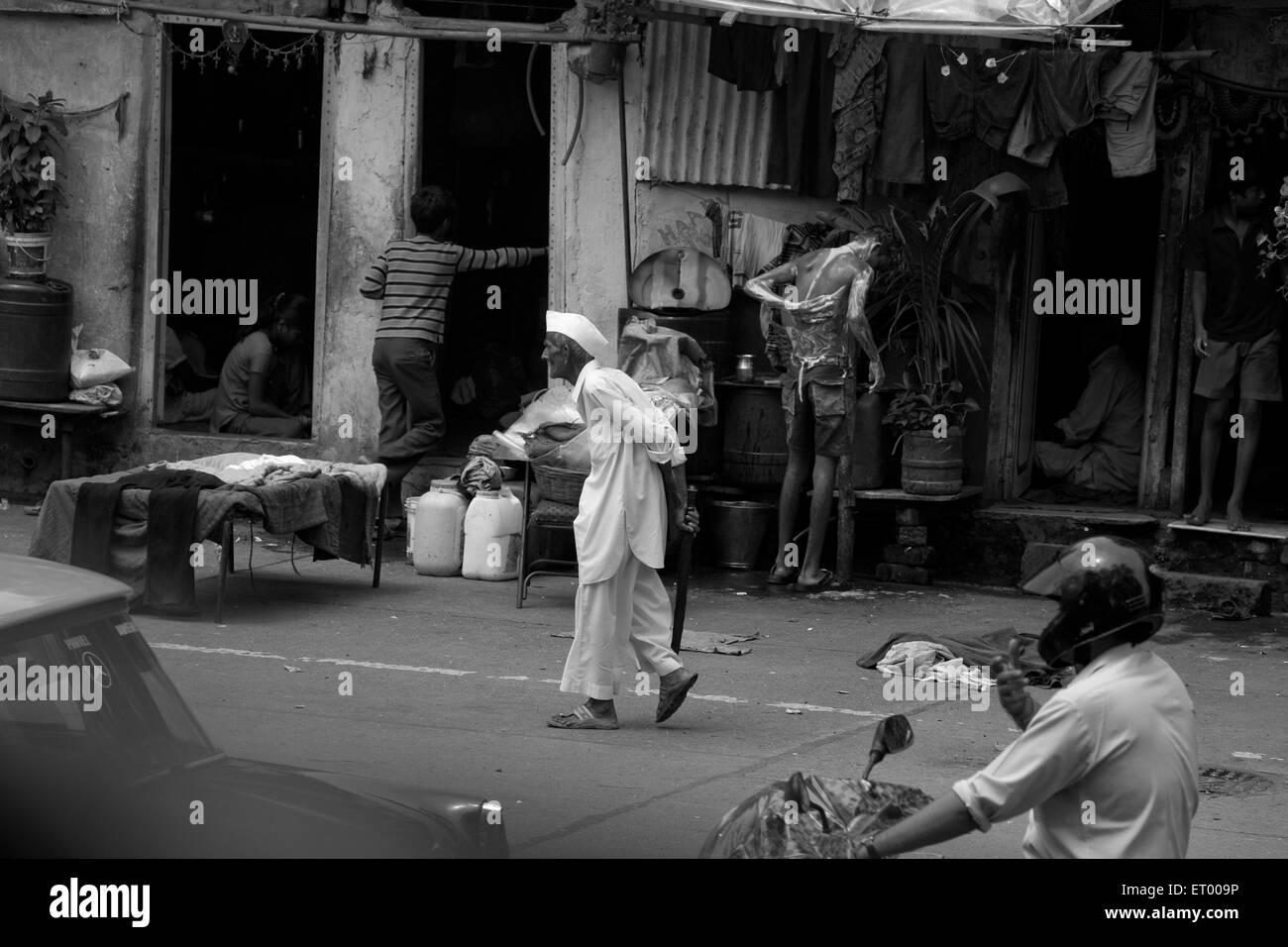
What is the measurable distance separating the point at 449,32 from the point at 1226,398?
613 centimetres

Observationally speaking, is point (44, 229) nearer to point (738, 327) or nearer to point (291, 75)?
point (291, 75)

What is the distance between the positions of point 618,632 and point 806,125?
17.8 feet

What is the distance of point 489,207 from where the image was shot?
53.0ft

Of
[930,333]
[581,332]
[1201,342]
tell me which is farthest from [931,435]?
[581,332]

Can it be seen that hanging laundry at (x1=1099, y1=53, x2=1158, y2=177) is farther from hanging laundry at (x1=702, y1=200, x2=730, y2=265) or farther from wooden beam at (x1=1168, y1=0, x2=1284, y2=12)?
hanging laundry at (x1=702, y1=200, x2=730, y2=265)

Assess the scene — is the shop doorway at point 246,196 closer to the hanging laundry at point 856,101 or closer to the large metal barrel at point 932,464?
the hanging laundry at point 856,101

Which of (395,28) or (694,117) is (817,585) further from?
(395,28)

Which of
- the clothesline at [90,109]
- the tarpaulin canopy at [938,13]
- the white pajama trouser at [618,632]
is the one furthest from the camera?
the clothesline at [90,109]

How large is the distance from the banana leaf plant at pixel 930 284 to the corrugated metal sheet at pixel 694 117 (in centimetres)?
124

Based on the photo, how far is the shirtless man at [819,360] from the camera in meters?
11.5

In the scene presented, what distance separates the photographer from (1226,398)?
1154 cm

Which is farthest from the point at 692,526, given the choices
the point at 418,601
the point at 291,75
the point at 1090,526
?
the point at 291,75

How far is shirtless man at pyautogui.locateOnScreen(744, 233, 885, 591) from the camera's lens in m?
11.5

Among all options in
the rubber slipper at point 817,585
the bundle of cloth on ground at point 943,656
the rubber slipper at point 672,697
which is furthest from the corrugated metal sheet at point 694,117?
the rubber slipper at point 672,697
